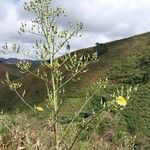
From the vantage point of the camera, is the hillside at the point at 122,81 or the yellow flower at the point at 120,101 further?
the hillside at the point at 122,81

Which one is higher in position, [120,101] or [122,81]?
[120,101]

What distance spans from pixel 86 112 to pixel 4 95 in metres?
31.3

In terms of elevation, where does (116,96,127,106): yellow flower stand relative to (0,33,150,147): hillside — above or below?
above

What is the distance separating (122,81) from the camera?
71750mm

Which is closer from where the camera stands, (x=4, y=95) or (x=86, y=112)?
(x=86, y=112)

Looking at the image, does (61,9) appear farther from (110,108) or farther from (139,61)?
(139,61)

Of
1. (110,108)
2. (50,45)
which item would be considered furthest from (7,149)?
(110,108)

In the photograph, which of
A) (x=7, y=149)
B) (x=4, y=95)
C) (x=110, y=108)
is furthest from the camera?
(x=4, y=95)

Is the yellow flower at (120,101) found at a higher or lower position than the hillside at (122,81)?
higher

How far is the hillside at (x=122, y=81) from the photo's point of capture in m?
60.0

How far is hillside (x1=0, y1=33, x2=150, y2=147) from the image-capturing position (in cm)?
5997

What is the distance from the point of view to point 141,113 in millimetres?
59969

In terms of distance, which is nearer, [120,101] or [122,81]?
[120,101]

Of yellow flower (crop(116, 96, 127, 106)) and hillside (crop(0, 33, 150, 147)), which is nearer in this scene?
yellow flower (crop(116, 96, 127, 106))
